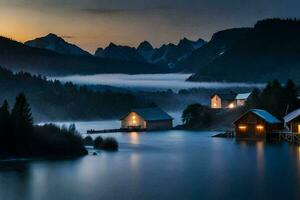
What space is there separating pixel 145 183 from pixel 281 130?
47747mm

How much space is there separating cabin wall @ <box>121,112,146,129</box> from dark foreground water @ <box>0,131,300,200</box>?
48.0 metres

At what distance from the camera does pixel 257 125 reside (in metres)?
94.7

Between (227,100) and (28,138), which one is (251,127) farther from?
(227,100)

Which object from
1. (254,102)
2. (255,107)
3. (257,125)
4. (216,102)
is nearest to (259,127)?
(257,125)

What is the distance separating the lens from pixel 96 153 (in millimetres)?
73625

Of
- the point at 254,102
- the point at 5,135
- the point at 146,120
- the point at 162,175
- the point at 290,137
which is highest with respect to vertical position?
the point at 254,102

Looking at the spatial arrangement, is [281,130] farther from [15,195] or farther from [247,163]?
[15,195]

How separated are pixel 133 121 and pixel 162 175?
74728 millimetres

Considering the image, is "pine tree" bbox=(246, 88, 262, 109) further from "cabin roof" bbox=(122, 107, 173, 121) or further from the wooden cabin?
"cabin roof" bbox=(122, 107, 173, 121)

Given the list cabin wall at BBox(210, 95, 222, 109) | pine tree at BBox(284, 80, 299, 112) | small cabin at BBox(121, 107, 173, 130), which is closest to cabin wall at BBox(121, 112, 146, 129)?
small cabin at BBox(121, 107, 173, 130)

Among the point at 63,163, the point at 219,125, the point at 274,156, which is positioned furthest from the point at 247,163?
the point at 219,125

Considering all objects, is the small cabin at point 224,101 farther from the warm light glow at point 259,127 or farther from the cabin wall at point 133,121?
the warm light glow at point 259,127

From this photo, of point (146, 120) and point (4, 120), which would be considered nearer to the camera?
point (4, 120)

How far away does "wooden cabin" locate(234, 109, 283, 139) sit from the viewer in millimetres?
93688
